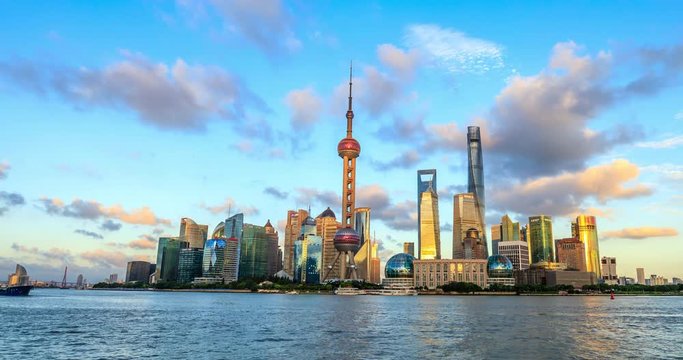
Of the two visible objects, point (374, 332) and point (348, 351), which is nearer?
point (348, 351)

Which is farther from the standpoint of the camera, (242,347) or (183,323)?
(183,323)

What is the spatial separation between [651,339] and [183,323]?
3276 inches

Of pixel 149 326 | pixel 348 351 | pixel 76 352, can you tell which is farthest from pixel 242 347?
pixel 149 326

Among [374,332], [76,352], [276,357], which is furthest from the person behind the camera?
[374,332]

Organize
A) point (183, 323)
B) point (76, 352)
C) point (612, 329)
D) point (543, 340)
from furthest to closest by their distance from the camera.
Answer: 1. point (183, 323)
2. point (612, 329)
3. point (543, 340)
4. point (76, 352)

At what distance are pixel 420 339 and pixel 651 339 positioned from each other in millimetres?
36683

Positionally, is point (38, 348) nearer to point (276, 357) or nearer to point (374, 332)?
point (276, 357)

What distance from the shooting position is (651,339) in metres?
79.4

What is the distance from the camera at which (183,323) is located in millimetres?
102688

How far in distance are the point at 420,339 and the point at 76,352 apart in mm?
46022

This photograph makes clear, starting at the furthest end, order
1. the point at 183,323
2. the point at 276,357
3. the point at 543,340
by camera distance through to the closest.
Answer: the point at 183,323 → the point at 543,340 → the point at 276,357

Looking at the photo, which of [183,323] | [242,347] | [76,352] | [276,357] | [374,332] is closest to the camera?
[276,357]

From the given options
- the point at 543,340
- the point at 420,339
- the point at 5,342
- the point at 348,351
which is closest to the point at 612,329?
the point at 543,340

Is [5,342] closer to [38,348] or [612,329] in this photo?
[38,348]
